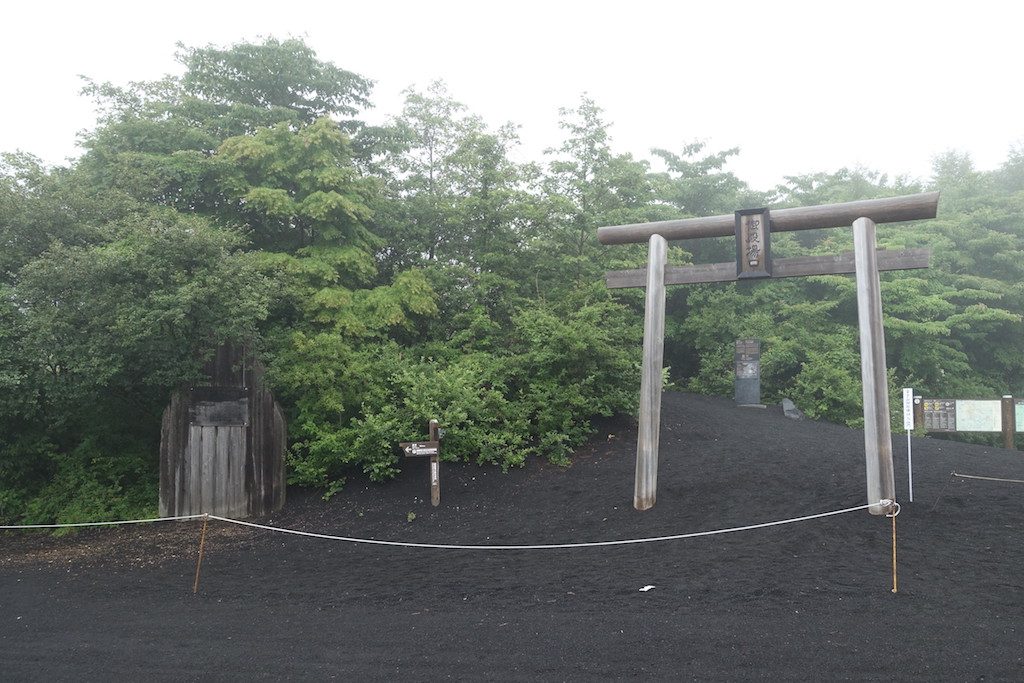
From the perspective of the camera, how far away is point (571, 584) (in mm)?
7180

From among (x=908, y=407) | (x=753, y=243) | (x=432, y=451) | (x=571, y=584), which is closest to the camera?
(x=571, y=584)

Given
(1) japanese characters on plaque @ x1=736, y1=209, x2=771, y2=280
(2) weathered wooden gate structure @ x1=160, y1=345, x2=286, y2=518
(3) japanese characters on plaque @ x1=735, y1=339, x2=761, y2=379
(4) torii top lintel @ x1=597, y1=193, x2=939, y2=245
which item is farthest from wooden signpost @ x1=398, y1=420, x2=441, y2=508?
(3) japanese characters on plaque @ x1=735, y1=339, x2=761, y2=379

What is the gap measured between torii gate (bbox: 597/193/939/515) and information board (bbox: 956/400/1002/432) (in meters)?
6.40

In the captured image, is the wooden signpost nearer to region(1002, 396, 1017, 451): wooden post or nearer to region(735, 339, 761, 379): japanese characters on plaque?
region(735, 339, 761, 379): japanese characters on plaque

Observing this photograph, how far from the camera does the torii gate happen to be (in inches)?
318

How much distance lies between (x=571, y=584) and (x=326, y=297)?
23.7ft

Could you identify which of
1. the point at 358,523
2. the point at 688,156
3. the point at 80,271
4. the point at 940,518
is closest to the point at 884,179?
the point at 688,156

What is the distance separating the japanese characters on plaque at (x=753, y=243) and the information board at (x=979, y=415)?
791 cm

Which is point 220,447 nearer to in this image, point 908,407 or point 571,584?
point 571,584

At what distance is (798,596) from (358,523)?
6211 mm

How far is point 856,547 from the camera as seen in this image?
714 centimetres

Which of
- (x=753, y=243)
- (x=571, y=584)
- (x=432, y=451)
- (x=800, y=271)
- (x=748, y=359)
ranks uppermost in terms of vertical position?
(x=753, y=243)

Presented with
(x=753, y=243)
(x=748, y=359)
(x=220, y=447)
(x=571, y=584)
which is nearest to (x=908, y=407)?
(x=753, y=243)

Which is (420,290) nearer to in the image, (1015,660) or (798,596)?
(798,596)
